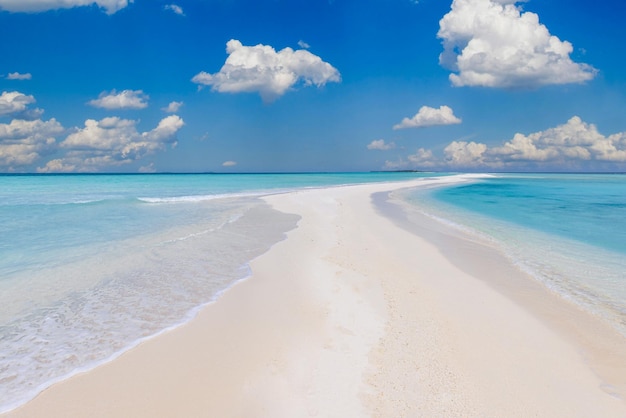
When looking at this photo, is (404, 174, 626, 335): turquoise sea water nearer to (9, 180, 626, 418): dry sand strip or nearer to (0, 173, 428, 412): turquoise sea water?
(9, 180, 626, 418): dry sand strip

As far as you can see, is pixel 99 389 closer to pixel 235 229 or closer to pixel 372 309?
pixel 372 309

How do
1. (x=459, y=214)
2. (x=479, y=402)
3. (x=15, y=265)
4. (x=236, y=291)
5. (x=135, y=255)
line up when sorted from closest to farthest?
(x=479, y=402), (x=236, y=291), (x=15, y=265), (x=135, y=255), (x=459, y=214)

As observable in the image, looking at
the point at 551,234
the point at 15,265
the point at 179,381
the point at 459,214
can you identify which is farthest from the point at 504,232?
the point at 15,265

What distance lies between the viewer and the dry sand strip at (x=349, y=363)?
4.03 metres

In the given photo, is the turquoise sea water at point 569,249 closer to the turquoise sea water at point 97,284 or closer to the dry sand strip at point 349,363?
the dry sand strip at point 349,363

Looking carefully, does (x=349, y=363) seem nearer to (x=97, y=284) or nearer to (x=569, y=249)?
(x=97, y=284)

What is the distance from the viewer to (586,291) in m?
8.05

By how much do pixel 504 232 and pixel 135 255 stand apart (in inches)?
524

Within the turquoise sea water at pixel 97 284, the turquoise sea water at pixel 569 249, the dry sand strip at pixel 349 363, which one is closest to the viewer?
the dry sand strip at pixel 349 363

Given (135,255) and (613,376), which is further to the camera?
(135,255)

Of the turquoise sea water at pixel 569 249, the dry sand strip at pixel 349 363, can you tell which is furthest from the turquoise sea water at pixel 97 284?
the turquoise sea water at pixel 569 249

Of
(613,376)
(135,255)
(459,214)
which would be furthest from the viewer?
(459,214)

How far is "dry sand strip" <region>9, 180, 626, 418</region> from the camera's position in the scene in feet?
13.2

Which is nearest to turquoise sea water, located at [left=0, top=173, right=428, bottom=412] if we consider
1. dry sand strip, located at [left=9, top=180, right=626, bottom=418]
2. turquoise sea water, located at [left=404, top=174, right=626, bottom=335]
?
dry sand strip, located at [left=9, top=180, right=626, bottom=418]
